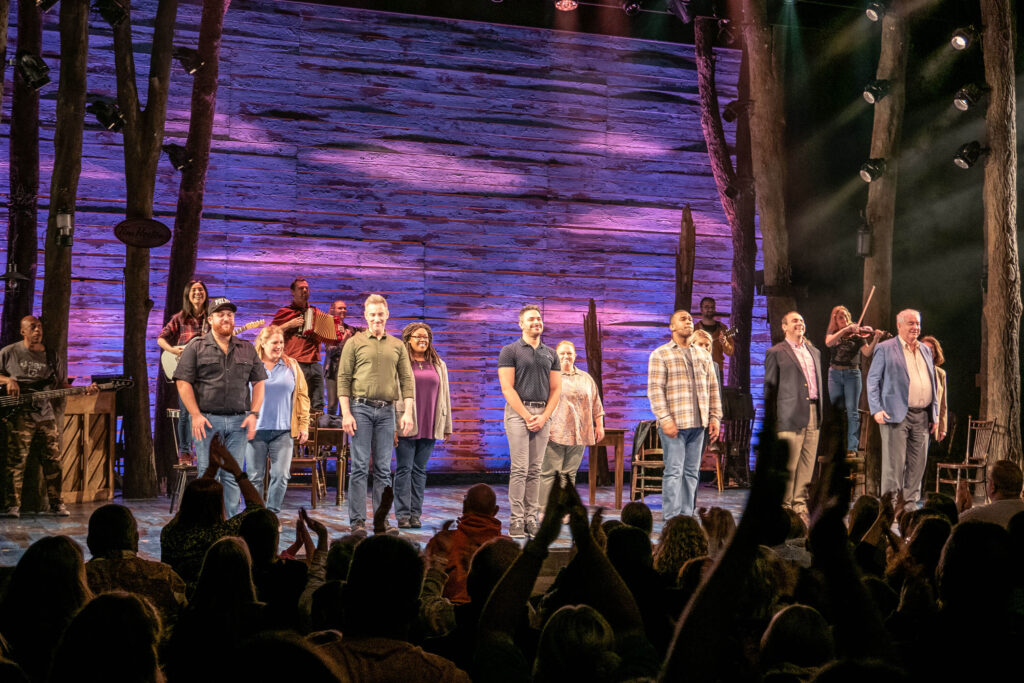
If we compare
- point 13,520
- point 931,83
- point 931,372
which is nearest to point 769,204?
point 931,372

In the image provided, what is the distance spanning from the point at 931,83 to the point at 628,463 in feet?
20.2

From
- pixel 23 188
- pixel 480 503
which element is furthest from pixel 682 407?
pixel 23 188

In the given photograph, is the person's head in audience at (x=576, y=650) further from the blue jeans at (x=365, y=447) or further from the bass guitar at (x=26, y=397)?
the bass guitar at (x=26, y=397)

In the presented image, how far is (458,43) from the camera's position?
39.1 ft

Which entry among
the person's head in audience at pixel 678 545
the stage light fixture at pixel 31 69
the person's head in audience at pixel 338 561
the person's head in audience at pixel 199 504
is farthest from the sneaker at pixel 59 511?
the person's head in audience at pixel 678 545

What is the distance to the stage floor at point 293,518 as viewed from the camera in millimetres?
6660

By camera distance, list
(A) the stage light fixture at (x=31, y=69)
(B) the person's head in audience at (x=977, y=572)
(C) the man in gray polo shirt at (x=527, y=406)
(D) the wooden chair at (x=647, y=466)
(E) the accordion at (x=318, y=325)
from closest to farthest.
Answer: (B) the person's head in audience at (x=977, y=572)
(C) the man in gray polo shirt at (x=527, y=406)
(A) the stage light fixture at (x=31, y=69)
(D) the wooden chair at (x=647, y=466)
(E) the accordion at (x=318, y=325)

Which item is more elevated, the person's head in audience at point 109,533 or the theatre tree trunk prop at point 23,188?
the theatre tree trunk prop at point 23,188

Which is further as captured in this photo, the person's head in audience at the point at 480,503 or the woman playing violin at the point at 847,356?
the woman playing violin at the point at 847,356

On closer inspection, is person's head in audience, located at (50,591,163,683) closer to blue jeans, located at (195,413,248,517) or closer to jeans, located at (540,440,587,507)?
blue jeans, located at (195,413,248,517)

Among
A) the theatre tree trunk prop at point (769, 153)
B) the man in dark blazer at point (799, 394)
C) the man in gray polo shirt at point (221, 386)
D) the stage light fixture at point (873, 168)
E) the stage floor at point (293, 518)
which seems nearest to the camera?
the man in gray polo shirt at point (221, 386)

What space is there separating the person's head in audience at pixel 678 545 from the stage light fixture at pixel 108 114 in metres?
7.72

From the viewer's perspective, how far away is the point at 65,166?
9.07m

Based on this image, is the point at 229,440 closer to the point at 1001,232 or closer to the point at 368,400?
the point at 368,400
